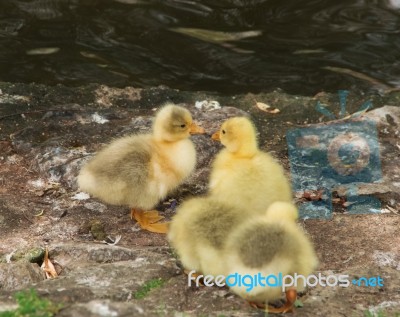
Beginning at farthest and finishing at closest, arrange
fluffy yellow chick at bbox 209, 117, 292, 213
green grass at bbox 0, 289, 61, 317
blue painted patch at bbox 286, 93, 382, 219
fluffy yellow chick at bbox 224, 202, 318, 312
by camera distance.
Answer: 1. blue painted patch at bbox 286, 93, 382, 219
2. fluffy yellow chick at bbox 209, 117, 292, 213
3. fluffy yellow chick at bbox 224, 202, 318, 312
4. green grass at bbox 0, 289, 61, 317

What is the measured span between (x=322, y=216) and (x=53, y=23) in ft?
15.0

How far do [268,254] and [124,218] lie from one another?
5.47 feet

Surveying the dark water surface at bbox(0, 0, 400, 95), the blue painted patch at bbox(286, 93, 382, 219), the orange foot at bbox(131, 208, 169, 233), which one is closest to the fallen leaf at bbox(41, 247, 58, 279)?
the orange foot at bbox(131, 208, 169, 233)

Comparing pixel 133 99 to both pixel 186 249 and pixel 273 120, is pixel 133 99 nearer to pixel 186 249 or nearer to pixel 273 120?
pixel 273 120

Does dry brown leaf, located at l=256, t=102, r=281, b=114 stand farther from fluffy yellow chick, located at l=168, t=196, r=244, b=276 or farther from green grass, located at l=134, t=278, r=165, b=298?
green grass, located at l=134, t=278, r=165, b=298

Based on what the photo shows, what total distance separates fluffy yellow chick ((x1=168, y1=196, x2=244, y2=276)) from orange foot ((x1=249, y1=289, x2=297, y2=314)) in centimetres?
22

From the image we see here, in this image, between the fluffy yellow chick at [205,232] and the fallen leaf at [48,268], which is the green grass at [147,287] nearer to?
the fluffy yellow chick at [205,232]

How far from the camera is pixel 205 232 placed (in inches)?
128

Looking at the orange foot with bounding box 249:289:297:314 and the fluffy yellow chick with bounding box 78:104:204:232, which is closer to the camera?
the orange foot with bounding box 249:289:297:314

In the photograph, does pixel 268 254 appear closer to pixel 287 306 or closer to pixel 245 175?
pixel 287 306

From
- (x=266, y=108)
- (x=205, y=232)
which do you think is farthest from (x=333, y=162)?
(x=205, y=232)

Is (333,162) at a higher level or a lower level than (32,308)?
lower

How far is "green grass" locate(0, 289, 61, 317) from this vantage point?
111 inches

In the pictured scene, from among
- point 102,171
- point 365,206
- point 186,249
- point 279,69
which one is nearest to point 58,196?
point 102,171
